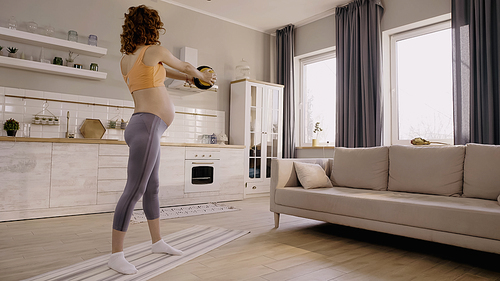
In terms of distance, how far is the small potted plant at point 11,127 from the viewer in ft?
11.4

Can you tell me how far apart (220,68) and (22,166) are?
3.17 meters

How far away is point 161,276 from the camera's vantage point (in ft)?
5.90

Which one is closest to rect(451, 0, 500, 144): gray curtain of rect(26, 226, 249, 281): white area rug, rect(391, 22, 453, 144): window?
rect(391, 22, 453, 144): window

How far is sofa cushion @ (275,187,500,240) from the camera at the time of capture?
194 cm

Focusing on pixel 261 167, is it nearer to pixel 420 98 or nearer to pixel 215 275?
pixel 420 98

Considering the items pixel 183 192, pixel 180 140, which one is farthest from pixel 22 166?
pixel 180 140

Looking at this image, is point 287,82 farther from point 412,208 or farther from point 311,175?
point 412,208

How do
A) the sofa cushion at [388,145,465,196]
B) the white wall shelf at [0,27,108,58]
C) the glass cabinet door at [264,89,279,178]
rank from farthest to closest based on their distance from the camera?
1. the glass cabinet door at [264,89,279,178]
2. the white wall shelf at [0,27,108,58]
3. the sofa cushion at [388,145,465,196]

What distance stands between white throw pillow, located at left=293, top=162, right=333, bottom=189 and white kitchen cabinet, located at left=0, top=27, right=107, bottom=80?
272 centimetres

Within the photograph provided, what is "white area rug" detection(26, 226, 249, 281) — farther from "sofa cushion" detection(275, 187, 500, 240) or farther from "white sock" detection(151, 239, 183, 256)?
"sofa cushion" detection(275, 187, 500, 240)

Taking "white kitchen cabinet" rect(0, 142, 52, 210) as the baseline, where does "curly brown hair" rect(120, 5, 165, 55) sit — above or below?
above

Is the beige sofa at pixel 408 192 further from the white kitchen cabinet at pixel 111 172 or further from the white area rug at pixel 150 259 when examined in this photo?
the white kitchen cabinet at pixel 111 172

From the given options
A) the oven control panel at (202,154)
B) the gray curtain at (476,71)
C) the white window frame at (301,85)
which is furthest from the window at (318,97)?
the gray curtain at (476,71)

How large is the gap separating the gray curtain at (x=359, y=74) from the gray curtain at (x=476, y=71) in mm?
944
